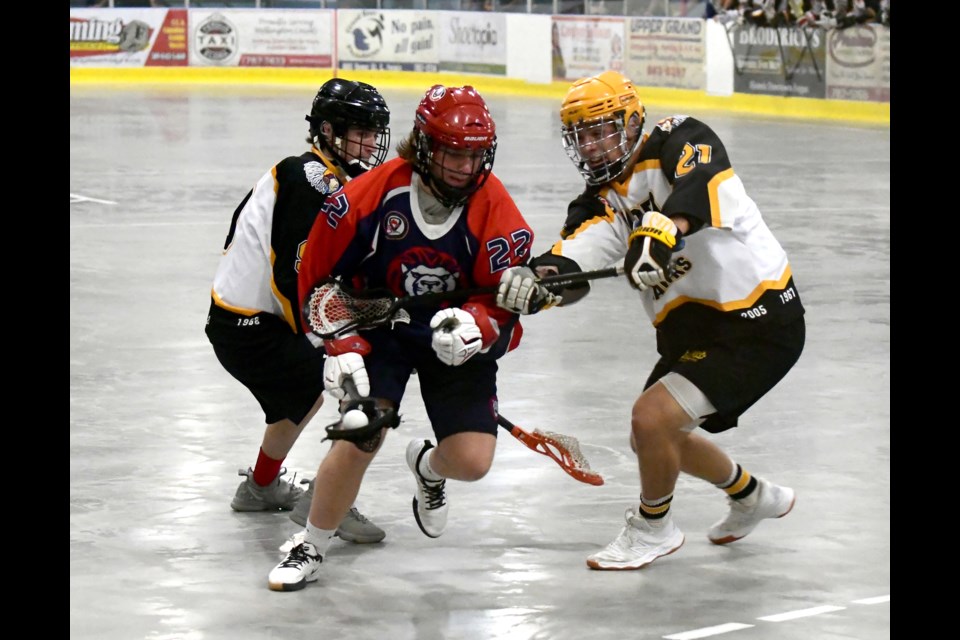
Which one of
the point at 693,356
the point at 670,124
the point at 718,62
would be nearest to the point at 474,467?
the point at 693,356

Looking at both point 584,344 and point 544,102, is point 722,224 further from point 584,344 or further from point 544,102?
point 544,102

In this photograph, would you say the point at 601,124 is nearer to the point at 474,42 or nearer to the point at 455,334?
the point at 455,334

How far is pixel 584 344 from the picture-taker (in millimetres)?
8453

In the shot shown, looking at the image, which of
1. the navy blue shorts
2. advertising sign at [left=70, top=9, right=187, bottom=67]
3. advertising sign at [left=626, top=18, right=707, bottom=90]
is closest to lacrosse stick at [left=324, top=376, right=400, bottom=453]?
the navy blue shorts

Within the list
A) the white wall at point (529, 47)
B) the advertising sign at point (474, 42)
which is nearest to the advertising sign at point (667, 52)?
the white wall at point (529, 47)

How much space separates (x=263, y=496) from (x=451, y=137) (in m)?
1.69

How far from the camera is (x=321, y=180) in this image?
17.4 ft

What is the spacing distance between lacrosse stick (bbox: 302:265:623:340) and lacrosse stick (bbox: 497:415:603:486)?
2.48 feet

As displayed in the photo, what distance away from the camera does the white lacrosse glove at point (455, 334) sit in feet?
15.2

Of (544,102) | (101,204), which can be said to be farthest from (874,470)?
(544,102)

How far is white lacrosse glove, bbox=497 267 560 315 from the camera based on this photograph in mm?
4656

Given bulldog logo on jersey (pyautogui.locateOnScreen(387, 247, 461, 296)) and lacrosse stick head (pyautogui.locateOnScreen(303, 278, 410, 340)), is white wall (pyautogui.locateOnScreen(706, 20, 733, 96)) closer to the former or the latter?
bulldog logo on jersey (pyautogui.locateOnScreen(387, 247, 461, 296))

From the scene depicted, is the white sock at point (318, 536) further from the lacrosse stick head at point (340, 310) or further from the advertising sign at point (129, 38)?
the advertising sign at point (129, 38)

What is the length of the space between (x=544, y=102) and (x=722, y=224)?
20.9 metres
